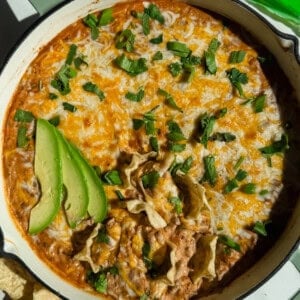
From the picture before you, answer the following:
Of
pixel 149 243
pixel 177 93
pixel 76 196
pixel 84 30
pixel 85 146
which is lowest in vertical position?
pixel 149 243

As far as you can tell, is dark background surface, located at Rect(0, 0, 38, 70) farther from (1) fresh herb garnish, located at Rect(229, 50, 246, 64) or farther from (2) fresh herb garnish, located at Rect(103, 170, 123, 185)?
(1) fresh herb garnish, located at Rect(229, 50, 246, 64)

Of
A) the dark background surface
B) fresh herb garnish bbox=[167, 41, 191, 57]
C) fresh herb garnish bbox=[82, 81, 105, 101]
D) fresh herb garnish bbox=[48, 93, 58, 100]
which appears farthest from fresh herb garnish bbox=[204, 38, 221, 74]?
the dark background surface

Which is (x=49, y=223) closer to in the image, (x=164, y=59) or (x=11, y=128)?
(x=11, y=128)

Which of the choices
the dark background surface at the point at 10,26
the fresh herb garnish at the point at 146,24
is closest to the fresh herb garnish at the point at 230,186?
the fresh herb garnish at the point at 146,24

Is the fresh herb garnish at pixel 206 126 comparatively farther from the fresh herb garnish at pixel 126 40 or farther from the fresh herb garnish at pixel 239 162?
the fresh herb garnish at pixel 126 40

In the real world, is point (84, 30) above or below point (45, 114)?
above

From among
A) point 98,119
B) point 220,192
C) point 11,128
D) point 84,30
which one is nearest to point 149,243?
point 220,192
